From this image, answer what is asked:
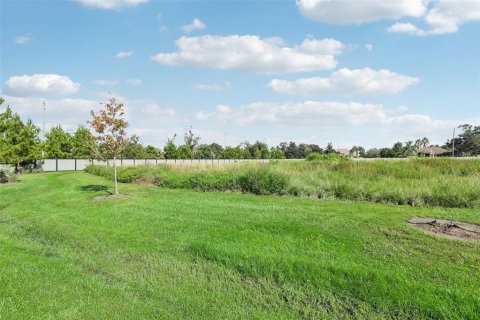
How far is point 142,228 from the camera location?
26.8 feet

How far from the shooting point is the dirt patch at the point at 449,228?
6201 millimetres

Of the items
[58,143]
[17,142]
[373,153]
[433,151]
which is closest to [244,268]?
[17,142]

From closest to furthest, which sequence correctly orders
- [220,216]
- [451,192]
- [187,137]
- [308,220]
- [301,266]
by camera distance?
1. [301,266]
2. [308,220]
3. [220,216]
4. [451,192]
5. [187,137]

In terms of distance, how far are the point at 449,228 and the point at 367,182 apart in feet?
18.8

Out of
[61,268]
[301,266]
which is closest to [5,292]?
[61,268]

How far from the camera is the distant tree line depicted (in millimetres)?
25062

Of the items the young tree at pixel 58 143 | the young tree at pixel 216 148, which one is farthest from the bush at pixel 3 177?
the young tree at pixel 216 148

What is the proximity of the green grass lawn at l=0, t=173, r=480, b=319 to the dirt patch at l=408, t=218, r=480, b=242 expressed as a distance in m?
0.34

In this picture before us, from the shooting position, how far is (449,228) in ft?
21.8

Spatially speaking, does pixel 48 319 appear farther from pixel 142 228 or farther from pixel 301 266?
pixel 142 228

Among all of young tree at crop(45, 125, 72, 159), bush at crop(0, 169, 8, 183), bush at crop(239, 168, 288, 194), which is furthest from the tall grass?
young tree at crop(45, 125, 72, 159)

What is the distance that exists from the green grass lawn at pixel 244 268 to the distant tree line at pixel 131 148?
7.93 metres

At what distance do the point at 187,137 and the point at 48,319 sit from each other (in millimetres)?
67036

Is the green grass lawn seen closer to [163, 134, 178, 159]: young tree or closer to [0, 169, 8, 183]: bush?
[0, 169, 8, 183]: bush
